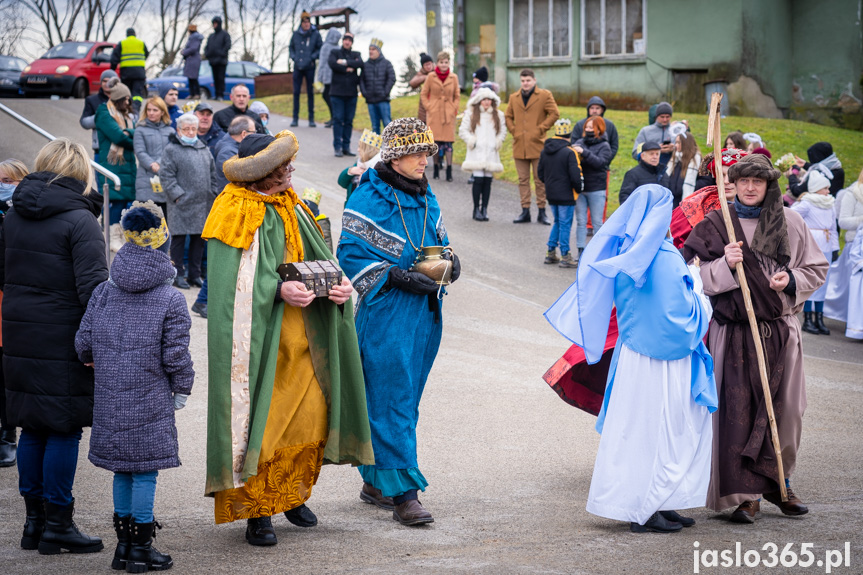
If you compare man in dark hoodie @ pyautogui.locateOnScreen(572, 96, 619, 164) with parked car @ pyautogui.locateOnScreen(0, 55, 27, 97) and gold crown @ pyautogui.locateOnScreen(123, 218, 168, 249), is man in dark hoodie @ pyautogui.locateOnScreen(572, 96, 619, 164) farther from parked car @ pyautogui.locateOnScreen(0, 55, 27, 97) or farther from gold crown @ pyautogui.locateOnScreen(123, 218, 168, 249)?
parked car @ pyautogui.locateOnScreen(0, 55, 27, 97)

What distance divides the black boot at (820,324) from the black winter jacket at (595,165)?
3153mm

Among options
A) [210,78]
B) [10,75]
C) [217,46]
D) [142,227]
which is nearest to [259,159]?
[142,227]

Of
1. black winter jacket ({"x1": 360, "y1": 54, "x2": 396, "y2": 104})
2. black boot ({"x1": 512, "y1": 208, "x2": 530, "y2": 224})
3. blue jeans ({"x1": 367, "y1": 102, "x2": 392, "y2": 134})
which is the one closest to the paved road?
black boot ({"x1": 512, "y1": 208, "x2": 530, "y2": 224})

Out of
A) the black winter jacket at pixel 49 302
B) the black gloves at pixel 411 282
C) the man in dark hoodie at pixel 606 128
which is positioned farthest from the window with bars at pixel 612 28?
the black winter jacket at pixel 49 302

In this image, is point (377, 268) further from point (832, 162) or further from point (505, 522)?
point (832, 162)

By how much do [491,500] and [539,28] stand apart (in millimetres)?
21978

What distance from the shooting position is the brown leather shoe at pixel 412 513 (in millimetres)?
5066

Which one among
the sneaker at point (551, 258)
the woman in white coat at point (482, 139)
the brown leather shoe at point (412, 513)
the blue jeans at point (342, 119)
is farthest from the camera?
the blue jeans at point (342, 119)

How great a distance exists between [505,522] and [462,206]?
421 inches

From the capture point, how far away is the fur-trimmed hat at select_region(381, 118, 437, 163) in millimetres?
5340

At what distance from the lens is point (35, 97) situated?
24.0m

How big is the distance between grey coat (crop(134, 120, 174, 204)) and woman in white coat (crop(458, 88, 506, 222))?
498cm

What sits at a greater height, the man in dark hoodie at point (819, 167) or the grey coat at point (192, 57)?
the grey coat at point (192, 57)

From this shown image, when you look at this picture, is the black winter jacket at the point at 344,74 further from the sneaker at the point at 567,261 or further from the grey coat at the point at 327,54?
the sneaker at the point at 567,261
